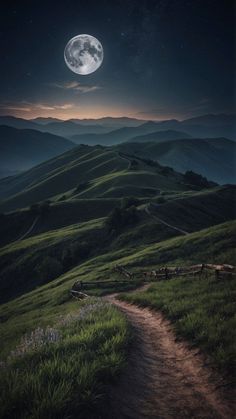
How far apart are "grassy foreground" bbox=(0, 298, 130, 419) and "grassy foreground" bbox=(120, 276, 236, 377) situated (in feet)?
7.03

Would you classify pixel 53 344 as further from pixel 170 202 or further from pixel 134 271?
pixel 170 202

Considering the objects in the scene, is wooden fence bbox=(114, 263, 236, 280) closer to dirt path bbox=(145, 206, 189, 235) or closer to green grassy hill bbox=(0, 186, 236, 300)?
green grassy hill bbox=(0, 186, 236, 300)

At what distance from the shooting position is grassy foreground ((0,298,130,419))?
515cm

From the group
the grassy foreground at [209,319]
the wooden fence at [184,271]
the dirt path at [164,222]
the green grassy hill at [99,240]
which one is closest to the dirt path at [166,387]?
the grassy foreground at [209,319]

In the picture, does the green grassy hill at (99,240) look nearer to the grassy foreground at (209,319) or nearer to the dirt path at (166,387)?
the grassy foreground at (209,319)

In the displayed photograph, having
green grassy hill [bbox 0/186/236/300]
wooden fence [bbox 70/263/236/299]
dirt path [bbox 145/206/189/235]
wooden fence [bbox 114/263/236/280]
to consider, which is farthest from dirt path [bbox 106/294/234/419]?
dirt path [bbox 145/206/189/235]

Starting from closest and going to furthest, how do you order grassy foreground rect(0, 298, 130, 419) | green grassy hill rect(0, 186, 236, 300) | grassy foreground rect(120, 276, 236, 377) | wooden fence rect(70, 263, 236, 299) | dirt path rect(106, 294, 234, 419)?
grassy foreground rect(0, 298, 130, 419) < dirt path rect(106, 294, 234, 419) < grassy foreground rect(120, 276, 236, 377) < wooden fence rect(70, 263, 236, 299) < green grassy hill rect(0, 186, 236, 300)

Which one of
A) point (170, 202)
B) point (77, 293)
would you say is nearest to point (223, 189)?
point (170, 202)

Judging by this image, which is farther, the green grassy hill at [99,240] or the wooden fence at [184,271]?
the green grassy hill at [99,240]

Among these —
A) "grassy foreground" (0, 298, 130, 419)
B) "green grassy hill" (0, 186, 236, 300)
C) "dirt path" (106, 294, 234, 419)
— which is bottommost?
"green grassy hill" (0, 186, 236, 300)

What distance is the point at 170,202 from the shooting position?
272 feet

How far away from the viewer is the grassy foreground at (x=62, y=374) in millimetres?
5152

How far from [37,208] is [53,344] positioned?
114 meters

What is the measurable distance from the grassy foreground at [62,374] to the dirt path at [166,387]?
0.43 metres
